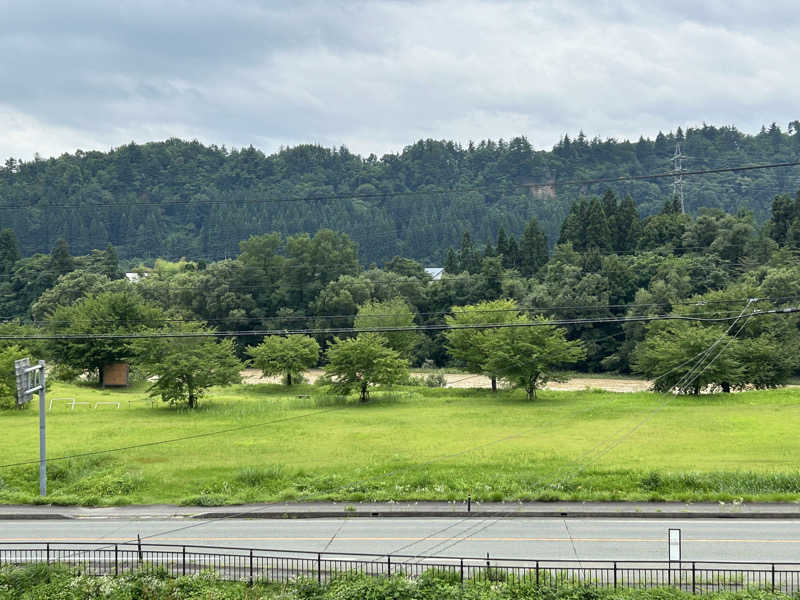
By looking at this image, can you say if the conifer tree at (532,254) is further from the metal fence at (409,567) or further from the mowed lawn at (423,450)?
the metal fence at (409,567)

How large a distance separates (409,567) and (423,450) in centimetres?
1579

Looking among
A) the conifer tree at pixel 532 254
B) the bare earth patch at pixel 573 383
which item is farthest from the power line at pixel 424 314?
the conifer tree at pixel 532 254

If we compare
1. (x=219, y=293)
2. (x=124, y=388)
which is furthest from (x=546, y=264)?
(x=124, y=388)

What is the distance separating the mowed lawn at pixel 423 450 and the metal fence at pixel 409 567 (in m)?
6.68

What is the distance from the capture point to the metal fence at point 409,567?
2045cm

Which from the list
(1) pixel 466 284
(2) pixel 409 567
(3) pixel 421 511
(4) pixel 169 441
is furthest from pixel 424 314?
(2) pixel 409 567

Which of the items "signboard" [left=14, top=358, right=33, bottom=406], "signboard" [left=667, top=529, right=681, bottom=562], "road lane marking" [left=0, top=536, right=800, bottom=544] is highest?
"signboard" [left=14, top=358, right=33, bottom=406]

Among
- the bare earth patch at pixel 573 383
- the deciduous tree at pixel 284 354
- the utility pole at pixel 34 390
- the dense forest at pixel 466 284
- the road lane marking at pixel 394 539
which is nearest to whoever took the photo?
the road lane marking at pixel 394 539

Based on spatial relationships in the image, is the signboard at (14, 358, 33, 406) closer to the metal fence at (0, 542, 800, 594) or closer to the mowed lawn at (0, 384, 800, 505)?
the mowed lawn at (0, 384, 800, 505)

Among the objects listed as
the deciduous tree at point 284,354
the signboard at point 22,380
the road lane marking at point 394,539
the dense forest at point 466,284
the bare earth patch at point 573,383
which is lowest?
the bare earth patch at point 573,383

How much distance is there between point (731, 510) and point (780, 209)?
3073 inches

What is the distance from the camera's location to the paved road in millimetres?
23812

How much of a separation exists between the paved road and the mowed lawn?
7.85 feet

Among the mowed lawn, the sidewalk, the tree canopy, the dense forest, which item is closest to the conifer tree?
the dense forest
